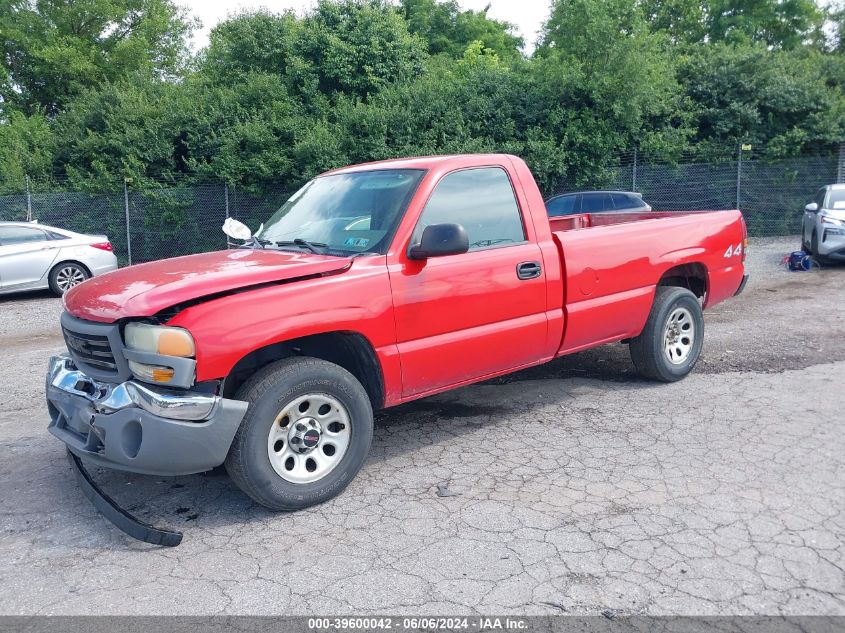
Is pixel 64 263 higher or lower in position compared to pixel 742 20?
lower

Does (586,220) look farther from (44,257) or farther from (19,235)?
(19,235)

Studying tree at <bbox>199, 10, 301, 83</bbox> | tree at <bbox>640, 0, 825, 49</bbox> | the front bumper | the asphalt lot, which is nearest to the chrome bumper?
the front bumper

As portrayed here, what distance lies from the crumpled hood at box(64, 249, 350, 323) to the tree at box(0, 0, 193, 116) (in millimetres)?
Answer: 30527

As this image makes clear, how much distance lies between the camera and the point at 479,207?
16.1 feet

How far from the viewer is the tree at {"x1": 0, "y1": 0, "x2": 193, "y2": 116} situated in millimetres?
31984

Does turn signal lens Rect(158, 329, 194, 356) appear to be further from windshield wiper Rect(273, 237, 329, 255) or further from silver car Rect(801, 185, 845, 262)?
silver car Rect(801, 185, 845, 262)

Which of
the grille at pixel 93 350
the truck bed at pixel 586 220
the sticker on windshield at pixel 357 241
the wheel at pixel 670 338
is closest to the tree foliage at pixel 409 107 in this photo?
the truck bed at pixel 586 220

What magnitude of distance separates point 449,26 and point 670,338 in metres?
34.5

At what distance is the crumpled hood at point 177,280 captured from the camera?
11.9 feet

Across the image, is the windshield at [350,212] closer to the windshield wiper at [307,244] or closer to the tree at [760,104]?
the windshield wiper at [307,244]

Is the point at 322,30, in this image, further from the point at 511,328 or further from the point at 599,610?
the point at 599,610

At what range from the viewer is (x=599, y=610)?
9.68 ft

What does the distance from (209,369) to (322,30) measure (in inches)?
829

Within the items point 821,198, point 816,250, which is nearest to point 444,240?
point 816,250
